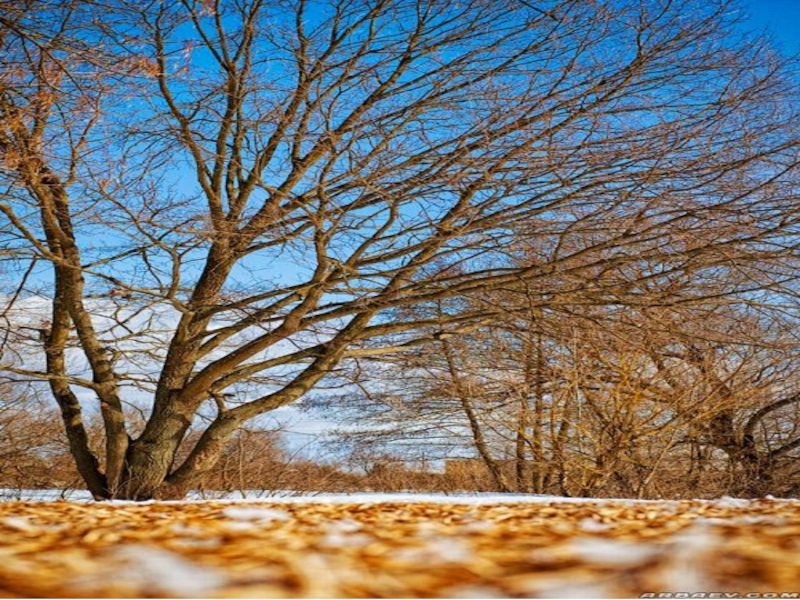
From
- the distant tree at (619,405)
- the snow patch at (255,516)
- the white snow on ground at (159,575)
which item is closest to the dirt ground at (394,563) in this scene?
the white snow on ground at (159,575)

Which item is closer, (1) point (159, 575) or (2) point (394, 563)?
(1) point (159, 575)

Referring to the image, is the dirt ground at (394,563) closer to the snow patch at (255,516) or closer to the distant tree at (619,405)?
the snow patch at (255,516)

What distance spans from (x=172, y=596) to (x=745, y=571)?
101 centimetres

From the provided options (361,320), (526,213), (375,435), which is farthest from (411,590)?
(375,435)

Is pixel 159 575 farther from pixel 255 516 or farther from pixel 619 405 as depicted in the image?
pixel 619 405

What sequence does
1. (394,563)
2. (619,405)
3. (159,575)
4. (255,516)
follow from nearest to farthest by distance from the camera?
(159,575) < (394,563) < (255,516) < (619,405)

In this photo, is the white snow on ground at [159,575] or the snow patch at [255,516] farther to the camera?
the snow patch at [255,516]

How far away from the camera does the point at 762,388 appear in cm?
909

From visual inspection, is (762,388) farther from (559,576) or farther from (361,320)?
(559,576)

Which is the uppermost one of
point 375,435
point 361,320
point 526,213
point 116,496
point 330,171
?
point 330,171

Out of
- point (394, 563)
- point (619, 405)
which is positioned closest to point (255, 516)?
point (394, 563)

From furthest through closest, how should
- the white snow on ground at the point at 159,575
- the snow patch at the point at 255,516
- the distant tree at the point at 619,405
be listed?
the distant tree at the point at 619,405 → the snow patch at the point at 255,516 → the white snow on ground at the point at 159,575

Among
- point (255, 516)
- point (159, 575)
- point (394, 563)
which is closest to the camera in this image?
point (159, 575)

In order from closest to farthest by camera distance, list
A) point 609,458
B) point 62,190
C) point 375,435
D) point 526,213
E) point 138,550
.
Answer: point 138,550 → point 526,213 → point 62,190 → point 609,458 → point 375,435
